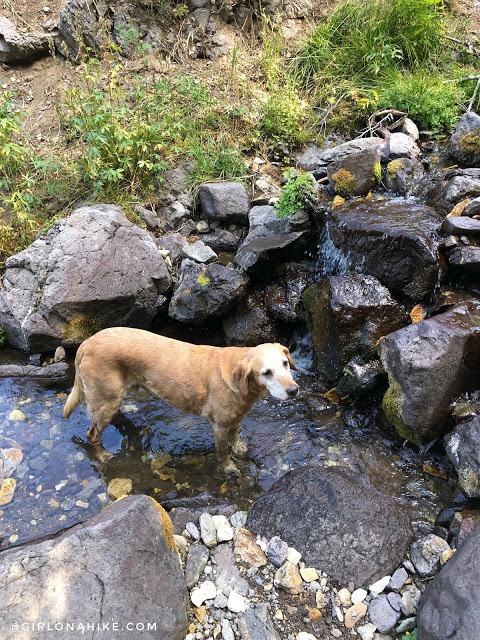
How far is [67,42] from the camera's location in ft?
32.9

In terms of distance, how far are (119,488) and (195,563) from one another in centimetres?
140

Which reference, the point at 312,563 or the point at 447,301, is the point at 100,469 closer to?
the point at 312,563

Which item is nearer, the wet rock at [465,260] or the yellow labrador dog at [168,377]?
the yellow labrador dog at [168,377]

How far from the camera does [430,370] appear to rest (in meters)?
4.30

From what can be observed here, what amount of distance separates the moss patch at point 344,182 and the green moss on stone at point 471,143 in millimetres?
1941

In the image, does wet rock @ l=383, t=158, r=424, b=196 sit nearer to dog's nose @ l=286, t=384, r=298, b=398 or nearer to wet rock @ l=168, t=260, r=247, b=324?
wet rock @ l=168, t=260, r=247, b=324

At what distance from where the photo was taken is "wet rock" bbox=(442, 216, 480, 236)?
17.8 ft

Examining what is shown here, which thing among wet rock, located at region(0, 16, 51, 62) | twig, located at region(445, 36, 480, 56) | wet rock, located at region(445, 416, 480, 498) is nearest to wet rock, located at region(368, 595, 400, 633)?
wet rock, located at region(445, 416, 480, 498)

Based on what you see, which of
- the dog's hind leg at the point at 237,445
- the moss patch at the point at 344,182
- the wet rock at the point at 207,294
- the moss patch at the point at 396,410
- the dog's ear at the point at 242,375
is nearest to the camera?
the dog's ear at the point at 242,375

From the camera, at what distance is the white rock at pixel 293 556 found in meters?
3.37

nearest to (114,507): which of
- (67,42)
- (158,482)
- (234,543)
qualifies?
(234,543)

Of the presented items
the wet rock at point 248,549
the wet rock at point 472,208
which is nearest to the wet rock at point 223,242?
the wet rock at point 472,208

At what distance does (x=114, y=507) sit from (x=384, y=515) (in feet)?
6.95

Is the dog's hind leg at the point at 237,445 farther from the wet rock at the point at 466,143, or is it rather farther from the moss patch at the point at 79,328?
the wet rock at the point at 466,143
